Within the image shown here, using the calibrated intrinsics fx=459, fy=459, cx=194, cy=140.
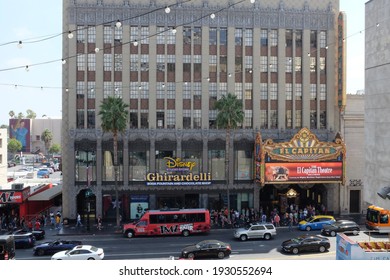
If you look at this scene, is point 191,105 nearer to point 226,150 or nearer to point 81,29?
point 226,150

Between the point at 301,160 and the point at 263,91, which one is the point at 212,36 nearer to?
the point at 263,91

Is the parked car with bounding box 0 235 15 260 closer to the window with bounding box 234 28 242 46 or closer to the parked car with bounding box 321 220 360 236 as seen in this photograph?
the parked car with bounding box 321 220 360 236

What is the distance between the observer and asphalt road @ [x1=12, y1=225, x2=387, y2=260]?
35250 millimetres

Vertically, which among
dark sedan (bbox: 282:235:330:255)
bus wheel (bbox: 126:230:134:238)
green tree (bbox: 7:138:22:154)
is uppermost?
green tree (bbox: 7:138:22:154)

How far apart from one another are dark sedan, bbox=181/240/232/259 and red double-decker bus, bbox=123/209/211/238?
10969 mm

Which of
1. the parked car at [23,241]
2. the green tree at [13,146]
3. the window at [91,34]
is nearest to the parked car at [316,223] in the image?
the parked car at [23,241]

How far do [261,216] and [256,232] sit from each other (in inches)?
473

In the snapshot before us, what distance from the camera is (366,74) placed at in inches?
1535

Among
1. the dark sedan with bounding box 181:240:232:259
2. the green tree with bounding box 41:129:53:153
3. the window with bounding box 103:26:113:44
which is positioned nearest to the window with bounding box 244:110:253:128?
the window with bounding box 103:26:113:44

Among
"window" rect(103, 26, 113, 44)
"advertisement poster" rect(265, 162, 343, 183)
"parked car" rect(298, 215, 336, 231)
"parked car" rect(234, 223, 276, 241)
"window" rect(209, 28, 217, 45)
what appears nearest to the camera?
"parked car" rect(234, 223, 276, 241)
